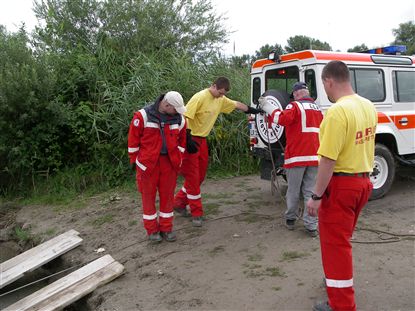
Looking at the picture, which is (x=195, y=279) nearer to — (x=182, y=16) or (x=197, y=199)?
(x=197, y=199)

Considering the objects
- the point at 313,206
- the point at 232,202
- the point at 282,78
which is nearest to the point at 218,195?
the point at 232,202

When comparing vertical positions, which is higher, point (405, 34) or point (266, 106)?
point (405, 34)

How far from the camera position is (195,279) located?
12.7ft

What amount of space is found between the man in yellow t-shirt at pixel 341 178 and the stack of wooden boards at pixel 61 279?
2.29 meters

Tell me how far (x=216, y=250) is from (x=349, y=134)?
2.31 m

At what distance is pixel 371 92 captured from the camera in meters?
5.75

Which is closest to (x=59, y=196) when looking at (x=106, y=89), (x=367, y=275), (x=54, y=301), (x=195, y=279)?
(x=106, y=89)

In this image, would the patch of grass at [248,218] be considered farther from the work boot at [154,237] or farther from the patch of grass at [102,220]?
the patch of grass at [102,220]

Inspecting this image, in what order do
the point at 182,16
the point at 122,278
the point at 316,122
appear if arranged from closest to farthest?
1. the point at 122,278
2. the point at 316,122
3. the point at 182,16

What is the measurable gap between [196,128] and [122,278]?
6.90 ft

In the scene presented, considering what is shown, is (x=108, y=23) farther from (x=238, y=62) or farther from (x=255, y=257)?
(x=255, y=257)

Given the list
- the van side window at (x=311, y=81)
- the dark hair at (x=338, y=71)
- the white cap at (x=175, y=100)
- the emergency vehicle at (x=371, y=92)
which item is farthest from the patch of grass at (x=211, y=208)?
the dark hair at (x=338, y=71)

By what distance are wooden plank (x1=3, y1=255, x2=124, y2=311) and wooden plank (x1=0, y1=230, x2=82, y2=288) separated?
706 millimetres

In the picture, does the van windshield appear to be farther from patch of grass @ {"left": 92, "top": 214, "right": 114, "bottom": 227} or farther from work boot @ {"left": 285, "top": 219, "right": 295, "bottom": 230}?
patch of grass @ {"left": 92, "top": 214, "right": 114, "bottom": 227}
